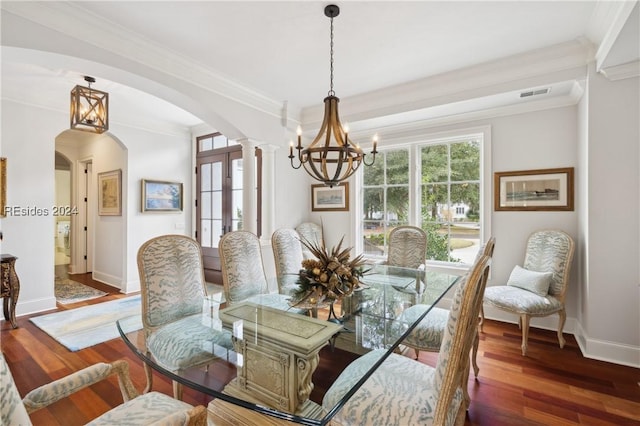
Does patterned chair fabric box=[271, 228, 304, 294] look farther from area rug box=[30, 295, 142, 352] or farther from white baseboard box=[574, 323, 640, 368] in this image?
white baseboard box=[574, 323, 640, 368]

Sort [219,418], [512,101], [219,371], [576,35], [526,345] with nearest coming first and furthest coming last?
[219,371]
[219,418]
[576,35]
[526,345]
[512,101]

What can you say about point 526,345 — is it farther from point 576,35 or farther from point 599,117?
point 576,35

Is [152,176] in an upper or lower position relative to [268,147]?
lower

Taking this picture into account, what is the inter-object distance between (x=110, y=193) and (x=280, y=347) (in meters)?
5.08

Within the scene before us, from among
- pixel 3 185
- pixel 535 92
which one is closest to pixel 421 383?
pixel 535 92

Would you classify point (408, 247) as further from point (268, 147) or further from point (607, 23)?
point (607, 23)

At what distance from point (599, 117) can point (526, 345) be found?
6.89 feet

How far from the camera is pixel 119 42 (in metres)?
2.41

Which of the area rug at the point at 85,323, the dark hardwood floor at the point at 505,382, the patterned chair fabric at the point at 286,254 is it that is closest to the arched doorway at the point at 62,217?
the area rug at the point at 85,323

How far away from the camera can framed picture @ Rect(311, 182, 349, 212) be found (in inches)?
182

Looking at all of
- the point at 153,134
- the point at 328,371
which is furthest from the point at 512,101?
the point at 153,134

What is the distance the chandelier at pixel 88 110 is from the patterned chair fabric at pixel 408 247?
3251 mm

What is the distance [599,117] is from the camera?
2574 mm

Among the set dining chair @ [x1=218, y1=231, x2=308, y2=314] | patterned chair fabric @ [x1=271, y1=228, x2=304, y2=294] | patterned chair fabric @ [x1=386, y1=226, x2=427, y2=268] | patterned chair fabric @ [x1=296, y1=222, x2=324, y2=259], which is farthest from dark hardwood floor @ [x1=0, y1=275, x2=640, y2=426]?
patterned chair fabric @ [x1=296, y1=222, x2=324, y2=259]
